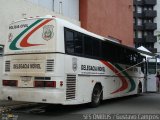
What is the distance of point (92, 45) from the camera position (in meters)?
15.6

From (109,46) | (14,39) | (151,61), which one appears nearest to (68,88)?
(14,39)

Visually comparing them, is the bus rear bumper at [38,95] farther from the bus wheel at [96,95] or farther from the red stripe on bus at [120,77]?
the red stripe on bus at [120,77]

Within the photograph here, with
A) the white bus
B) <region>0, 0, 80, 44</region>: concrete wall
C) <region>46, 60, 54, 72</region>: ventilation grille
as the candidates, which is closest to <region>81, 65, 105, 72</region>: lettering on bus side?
the white bus

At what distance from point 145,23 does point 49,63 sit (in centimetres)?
6861

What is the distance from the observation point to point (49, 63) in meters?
12.8

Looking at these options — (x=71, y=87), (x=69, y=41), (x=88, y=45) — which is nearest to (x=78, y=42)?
(x=69, y=41)

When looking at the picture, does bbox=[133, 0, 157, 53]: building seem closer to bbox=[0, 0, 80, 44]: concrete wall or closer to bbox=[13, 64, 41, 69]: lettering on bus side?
bbox=[0, 0, 80, 44]: concrete wall

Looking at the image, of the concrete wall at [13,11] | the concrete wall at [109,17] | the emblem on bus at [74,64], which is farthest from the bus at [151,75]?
the emblem on bus at [74,64]

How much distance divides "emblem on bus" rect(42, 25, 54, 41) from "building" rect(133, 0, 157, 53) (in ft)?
216

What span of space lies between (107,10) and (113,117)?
17.9 metres

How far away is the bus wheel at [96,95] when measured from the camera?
15531 millimetres

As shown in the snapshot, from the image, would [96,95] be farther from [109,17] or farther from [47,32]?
[109,17]

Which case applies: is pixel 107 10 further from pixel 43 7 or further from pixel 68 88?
pixel 68 88

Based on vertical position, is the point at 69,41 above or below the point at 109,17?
below
